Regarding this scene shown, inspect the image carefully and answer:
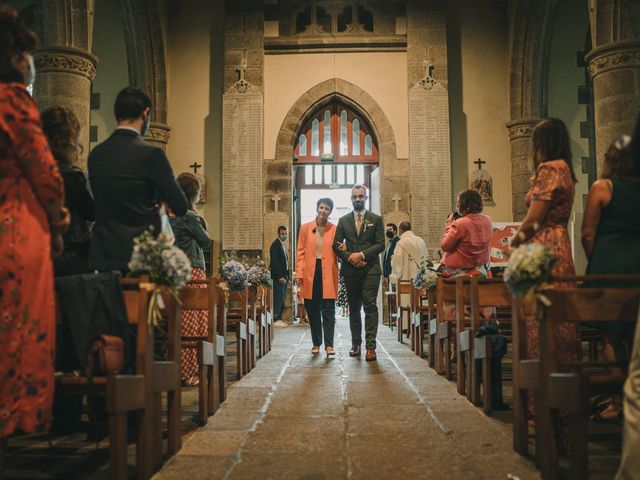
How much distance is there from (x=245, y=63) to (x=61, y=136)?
996 centimetres

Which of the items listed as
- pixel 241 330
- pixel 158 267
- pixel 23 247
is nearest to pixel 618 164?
pixel 158 267

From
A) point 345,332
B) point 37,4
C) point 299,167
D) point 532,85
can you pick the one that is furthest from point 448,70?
point 37,4

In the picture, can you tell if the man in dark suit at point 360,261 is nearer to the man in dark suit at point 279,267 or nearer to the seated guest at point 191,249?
the seated guest at point 191,249

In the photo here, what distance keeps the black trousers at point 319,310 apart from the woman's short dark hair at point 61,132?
3992 mm

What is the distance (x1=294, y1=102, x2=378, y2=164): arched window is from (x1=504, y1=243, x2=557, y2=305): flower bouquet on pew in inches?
417

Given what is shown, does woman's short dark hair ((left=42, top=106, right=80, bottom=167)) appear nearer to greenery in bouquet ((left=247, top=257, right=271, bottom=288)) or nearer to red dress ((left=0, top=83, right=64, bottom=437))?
red dress ((left=0, top=83, right=64, bottom=437))

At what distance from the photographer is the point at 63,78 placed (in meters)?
8.11

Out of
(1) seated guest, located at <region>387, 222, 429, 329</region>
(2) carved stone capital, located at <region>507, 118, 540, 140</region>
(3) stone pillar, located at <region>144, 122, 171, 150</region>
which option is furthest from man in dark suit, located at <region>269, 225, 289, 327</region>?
(2) carved stone capital, located at <region>507, 118, 540, 140</region>

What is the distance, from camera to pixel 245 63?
13.0 m

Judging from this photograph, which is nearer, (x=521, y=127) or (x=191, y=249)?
(x=191, y=249)

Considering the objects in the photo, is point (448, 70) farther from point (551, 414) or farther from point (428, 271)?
point (551, 414)

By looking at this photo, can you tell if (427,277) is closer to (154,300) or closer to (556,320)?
(556,320)

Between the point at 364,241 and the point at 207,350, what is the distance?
3082 mm

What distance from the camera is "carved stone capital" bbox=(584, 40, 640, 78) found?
7.85 metres
